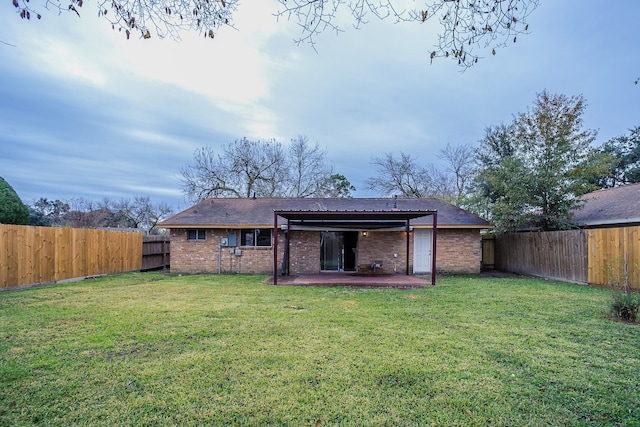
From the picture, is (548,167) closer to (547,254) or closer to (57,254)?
(547,254)

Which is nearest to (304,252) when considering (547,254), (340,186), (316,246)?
(316,246)

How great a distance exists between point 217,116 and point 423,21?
589 inches

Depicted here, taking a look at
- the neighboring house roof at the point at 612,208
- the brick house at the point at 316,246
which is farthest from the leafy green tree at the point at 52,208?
the neighboring house roof at the point at 612,208

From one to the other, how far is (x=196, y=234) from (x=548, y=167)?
1501 cm

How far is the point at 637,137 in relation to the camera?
2008 centimetres

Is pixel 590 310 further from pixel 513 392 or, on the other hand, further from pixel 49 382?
pixel 49 382

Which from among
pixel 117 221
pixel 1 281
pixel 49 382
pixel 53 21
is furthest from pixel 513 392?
pixel 117 221

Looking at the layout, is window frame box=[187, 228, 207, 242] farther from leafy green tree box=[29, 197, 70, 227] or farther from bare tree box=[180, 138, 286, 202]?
leafy green tree box=[29, 197, 70, 227]

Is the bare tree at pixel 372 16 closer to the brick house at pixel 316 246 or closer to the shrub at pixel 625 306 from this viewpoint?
the shrub at pixel 625 306

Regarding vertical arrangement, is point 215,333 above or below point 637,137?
below

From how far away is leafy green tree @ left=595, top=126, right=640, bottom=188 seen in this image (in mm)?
19812

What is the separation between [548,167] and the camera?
12.9 m

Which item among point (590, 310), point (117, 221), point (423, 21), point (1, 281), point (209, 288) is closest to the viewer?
point (423, 21)

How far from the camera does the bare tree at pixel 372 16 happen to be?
3.19 m
